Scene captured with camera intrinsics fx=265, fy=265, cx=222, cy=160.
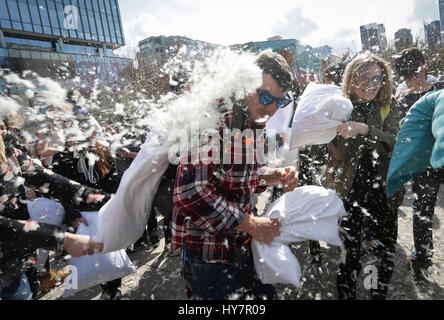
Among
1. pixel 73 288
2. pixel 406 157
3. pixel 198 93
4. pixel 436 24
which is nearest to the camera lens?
pixel 198 93

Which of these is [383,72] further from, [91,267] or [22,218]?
[22,218]

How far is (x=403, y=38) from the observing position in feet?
30.1

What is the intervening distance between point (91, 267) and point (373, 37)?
934 cm

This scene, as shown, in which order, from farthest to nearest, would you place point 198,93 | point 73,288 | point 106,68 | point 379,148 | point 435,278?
point 106,68
point 435,278
point 379,148
point 73,288
point 198,93

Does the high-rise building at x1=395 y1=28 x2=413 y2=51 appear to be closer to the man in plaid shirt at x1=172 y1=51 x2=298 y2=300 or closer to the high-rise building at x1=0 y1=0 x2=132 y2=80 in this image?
the man in plaid shirt at x1=172 y1=51 x2=298 y2=300

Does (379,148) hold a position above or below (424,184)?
above

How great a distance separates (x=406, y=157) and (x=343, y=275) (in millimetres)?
1306

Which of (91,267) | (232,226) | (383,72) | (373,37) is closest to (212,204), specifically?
(232,226)

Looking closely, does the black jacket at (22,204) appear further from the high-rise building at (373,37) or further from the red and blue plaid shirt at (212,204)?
the high-rise building at (373,37)

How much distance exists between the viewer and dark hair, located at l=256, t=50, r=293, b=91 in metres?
1.73

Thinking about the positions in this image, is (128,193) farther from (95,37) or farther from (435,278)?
(95,37)

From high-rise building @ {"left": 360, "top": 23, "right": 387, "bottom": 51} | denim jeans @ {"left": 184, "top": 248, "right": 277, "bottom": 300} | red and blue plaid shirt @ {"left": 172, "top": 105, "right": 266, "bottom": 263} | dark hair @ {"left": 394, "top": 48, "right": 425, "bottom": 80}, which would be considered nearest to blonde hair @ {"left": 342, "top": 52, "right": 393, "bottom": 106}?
dark hair @ {"left": 394, "top": 48, "right": 425, "bottom": 80}

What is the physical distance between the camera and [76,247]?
1.75m

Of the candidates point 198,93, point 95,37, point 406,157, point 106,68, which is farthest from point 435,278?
point 95,37
